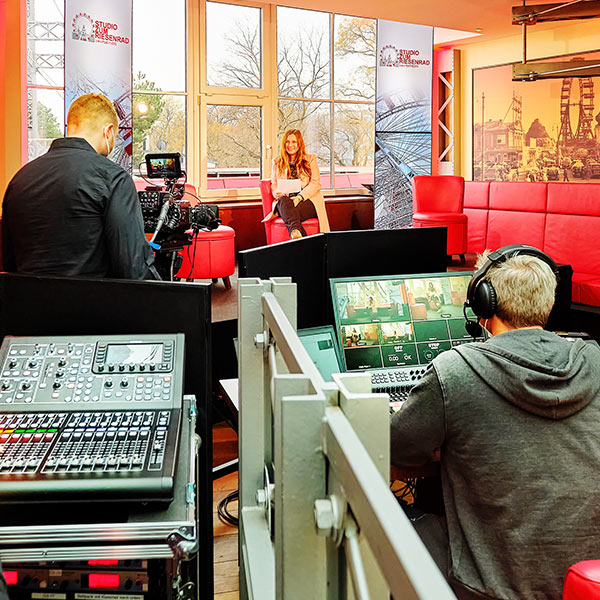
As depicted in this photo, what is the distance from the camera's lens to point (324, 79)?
930cm

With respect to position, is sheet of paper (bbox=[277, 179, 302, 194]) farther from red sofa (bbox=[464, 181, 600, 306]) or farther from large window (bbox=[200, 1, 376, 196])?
red sofa (bbox=[464, 181, 600, 306])

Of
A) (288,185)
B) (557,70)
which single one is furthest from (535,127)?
(288,185)

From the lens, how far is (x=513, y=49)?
9.12m

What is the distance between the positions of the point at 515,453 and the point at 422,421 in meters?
0.21

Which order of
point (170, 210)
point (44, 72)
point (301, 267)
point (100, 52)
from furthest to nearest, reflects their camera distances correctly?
point (44, 72) → point (100, 52) → point (170, 210) → point (301, 267)

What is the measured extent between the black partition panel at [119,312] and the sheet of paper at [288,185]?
17.4 feet

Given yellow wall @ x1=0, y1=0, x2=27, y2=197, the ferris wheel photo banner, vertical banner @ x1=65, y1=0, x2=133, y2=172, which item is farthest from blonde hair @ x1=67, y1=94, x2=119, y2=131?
the ferris wheel photo banner

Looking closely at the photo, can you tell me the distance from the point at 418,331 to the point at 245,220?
20.1 feet

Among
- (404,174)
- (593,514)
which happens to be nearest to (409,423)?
(593,514)

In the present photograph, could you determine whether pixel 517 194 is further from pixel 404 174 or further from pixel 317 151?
pixel 317 151

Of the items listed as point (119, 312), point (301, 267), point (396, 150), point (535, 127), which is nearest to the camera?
point (119, 312)

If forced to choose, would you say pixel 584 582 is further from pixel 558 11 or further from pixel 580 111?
pixel 580 111

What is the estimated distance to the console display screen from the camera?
179 centimetres

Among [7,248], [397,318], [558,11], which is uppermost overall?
[558,11]
